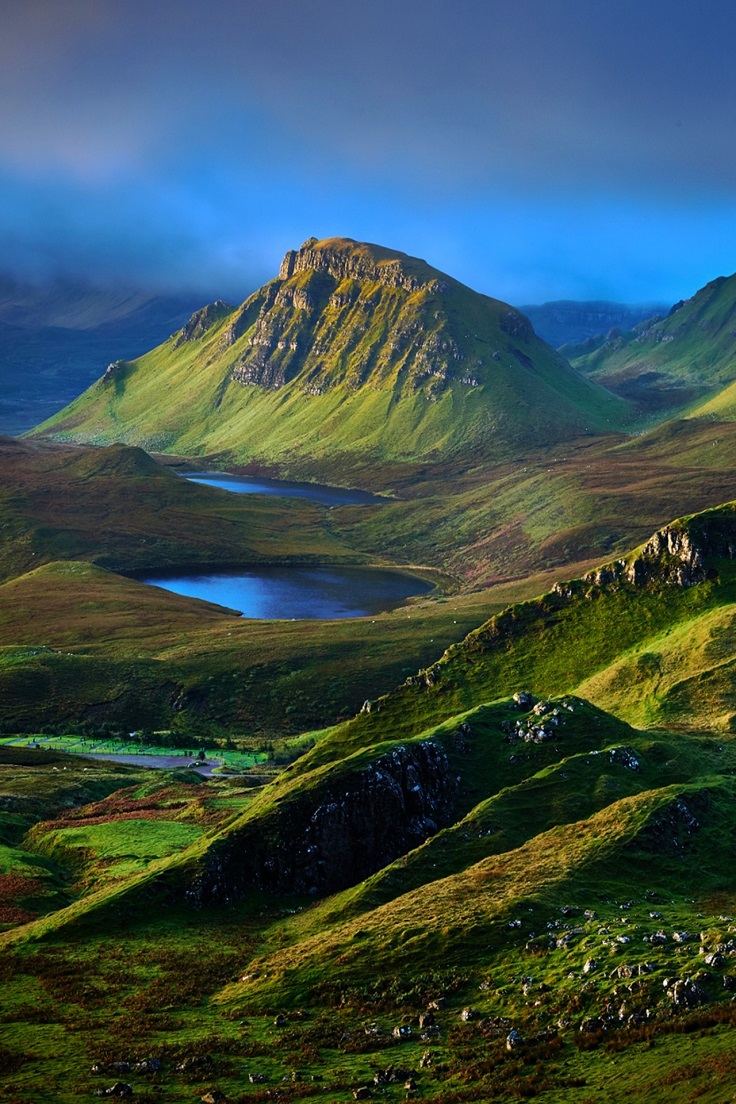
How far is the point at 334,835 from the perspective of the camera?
77.9 m

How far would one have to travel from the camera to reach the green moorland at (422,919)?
44.8 m

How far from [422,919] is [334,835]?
19.6 m

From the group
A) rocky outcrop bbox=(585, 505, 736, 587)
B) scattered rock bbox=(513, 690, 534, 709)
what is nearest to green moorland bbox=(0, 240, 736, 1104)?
scattered rock bbox=(513, 690, 534, 709)

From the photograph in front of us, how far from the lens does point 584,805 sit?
7481 cm

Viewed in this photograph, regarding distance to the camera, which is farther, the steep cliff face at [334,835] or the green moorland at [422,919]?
the steep cliff face at [334,835]

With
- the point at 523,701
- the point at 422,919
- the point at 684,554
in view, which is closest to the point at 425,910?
the point at 422,919

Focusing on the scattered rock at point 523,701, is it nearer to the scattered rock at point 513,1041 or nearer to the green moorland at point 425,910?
the green moorland at point 425,910

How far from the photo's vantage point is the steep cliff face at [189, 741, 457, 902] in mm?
76750

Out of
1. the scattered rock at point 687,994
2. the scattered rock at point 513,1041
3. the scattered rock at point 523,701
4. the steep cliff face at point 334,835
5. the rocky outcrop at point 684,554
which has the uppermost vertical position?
the rocky outcrop at point 684,554

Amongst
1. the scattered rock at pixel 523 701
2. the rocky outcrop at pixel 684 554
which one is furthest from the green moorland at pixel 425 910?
the rocky outcrop at pixel 684 554

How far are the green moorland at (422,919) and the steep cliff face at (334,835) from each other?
6.3 inches

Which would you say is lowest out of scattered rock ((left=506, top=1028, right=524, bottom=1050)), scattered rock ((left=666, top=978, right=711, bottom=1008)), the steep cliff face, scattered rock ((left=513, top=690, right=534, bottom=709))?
scattered rock ((left=506, top=1028, right=524, bottom=1050))

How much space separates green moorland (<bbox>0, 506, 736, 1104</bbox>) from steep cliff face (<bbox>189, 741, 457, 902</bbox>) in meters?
0.16

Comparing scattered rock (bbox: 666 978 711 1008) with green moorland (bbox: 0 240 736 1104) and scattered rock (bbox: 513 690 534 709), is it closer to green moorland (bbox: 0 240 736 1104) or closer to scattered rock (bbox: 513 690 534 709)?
green moorland (bbox: 0 240 736 1104)
